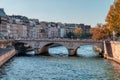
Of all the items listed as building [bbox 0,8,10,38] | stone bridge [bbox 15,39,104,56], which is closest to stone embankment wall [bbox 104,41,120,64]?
stone bridge [bbox 15,39,104,56]

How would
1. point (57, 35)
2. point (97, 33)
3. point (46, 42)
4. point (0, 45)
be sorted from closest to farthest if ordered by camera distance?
point (0, 45) → point (46, 42) → point (97, 33) → point (57, 35)

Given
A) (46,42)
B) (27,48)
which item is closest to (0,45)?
(46,42)

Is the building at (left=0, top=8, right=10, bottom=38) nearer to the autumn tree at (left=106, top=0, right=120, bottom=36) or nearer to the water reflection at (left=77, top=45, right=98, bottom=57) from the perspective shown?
the water reflection at (left=77, top=45, right=98, bottom=57)

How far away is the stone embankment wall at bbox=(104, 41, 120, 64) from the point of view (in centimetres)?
5686

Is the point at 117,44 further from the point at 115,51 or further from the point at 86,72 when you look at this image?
the point at 86,72

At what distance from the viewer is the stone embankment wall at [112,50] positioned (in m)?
56.9

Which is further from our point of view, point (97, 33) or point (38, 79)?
point (97, 33)

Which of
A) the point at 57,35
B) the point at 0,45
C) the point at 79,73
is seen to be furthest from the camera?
the point at 57,35

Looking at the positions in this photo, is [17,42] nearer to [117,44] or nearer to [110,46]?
[110,46]

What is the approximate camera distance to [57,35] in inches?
7421

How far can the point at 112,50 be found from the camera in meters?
62.3

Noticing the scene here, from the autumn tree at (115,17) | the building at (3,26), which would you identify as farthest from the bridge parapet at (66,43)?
the building at (3,26)

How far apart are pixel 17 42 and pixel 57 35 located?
348 ft

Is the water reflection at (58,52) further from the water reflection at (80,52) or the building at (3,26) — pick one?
the building at (3,26)
